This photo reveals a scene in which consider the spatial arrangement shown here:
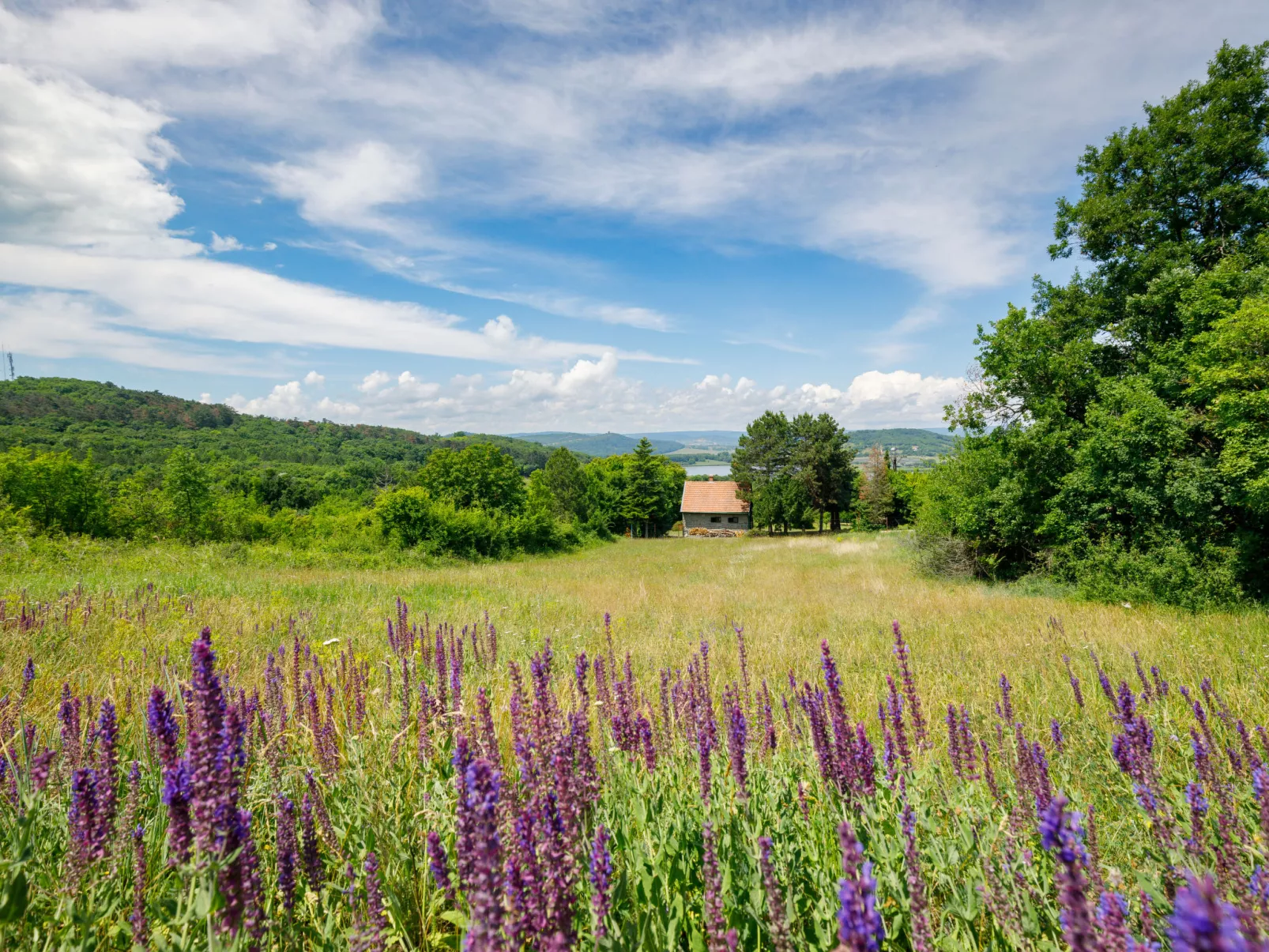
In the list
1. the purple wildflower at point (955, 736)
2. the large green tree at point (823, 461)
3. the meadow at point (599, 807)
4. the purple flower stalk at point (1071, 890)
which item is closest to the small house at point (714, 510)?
the large green tree at point (823, 461)

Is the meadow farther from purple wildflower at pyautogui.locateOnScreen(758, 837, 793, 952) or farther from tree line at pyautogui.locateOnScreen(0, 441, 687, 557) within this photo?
tree line at pyautogui.locateOnScreen(0, 441, 687, 557)

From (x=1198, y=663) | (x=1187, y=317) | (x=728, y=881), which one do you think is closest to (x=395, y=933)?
(x=728, y=881)

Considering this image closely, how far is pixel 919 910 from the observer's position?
1535 millimetres

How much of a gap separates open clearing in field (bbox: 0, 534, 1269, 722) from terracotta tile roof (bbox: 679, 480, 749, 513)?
1660 inches

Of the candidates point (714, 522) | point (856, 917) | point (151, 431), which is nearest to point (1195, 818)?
point (856, 917)

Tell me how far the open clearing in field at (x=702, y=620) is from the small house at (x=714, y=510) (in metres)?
42.1

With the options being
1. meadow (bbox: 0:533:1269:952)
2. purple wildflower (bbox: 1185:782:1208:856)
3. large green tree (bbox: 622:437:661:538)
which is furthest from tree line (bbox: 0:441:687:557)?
purple wildflower (bbox: 1185:782:1208:856)

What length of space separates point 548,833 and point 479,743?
115 cm

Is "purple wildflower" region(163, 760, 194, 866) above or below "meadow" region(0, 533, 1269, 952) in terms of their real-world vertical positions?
above

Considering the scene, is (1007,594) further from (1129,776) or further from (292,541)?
(292,541)

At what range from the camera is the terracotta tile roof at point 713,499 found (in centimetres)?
6488

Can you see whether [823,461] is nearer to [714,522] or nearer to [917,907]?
[714,522]

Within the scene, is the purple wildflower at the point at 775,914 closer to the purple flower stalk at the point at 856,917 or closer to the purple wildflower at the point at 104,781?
the purple flower stalk at the point at 856,917

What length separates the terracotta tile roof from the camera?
64.9 m
